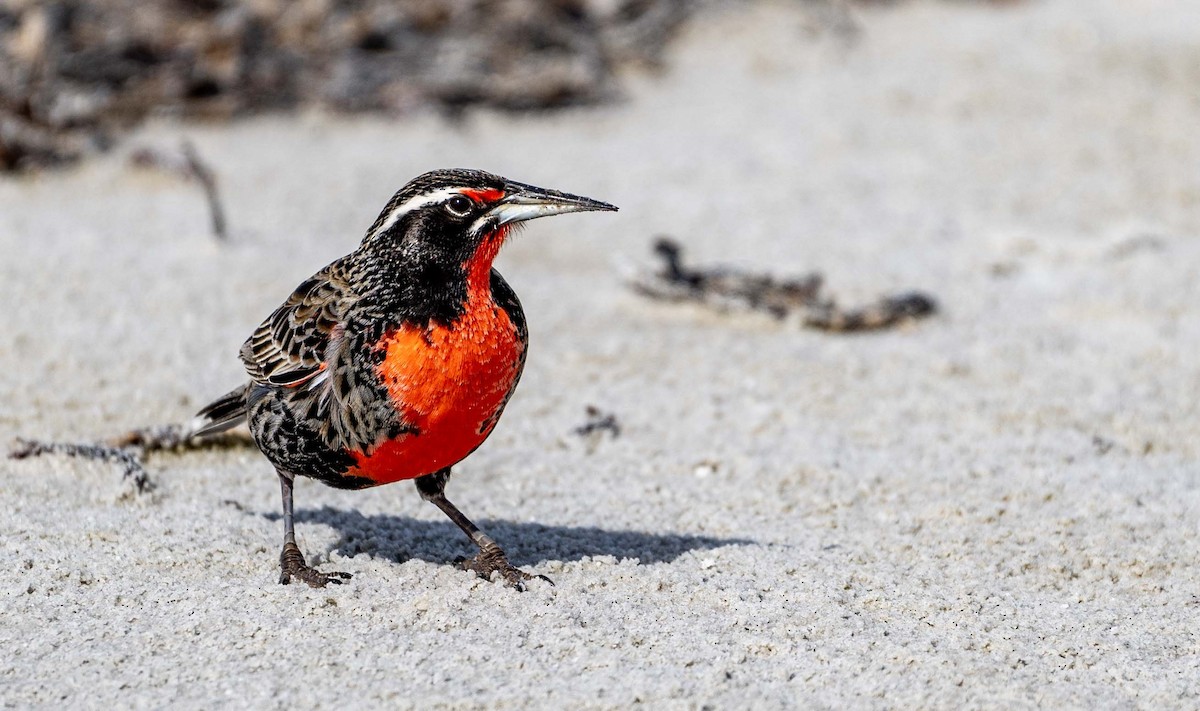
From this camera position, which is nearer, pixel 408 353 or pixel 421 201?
pixel 408 353

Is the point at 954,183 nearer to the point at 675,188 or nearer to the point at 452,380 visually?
the point at 675,188

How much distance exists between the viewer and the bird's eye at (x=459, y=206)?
184 inches

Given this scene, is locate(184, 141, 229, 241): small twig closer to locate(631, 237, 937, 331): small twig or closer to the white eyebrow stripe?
locate(631, 237, 937, 331): small twig

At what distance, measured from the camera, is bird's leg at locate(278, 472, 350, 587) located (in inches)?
182

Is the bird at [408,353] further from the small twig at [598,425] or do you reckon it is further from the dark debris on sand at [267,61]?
the dark debris on sand at [267,61]

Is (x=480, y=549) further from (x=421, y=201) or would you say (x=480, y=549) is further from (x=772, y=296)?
(x=772, y=296)

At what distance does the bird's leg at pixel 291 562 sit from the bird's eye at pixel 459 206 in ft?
3.60

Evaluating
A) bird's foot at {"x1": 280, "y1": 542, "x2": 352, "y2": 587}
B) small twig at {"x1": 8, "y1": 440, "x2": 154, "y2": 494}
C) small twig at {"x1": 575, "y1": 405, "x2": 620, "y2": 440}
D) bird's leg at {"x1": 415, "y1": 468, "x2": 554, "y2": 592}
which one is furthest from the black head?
small twig at {"x1": 575, "y1": 405, "x2": 620, "y2": 440}

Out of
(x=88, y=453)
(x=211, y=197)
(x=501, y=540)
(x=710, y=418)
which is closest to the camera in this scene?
A: (x=501, y=540)

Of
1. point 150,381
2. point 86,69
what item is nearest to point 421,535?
point 150,381

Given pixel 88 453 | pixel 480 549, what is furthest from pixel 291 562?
pixel 88 453

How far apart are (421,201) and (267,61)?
696 centimetres

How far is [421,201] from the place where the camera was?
4.70 metres

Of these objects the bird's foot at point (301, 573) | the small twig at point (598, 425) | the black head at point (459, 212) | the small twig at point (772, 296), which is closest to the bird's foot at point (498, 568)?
the bird's foot at point (301, 573)
